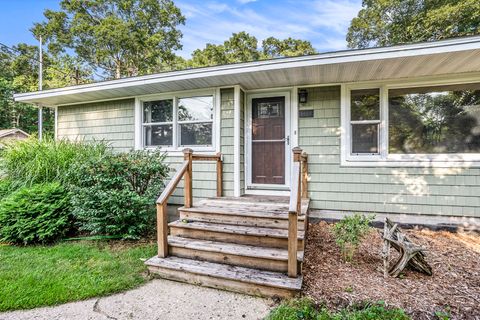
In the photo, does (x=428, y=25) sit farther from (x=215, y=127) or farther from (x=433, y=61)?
(x=215, y=127)

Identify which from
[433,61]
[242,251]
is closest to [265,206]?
[242,251]

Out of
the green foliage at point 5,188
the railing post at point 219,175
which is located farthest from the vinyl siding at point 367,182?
the green foliage at point 5,188

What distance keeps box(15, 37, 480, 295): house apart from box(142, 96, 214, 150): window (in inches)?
0.9

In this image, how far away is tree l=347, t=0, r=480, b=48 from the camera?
11250 mm

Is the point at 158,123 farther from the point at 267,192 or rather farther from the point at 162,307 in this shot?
the point at 162,307

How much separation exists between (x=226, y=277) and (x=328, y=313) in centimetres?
100

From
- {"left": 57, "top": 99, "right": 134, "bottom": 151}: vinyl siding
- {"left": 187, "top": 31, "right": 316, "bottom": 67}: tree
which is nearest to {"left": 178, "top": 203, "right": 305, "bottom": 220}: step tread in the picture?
{"left": 57, "top": 99, "right": 134, "bottom": 151}: vinyl siding

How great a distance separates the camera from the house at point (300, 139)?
10.2ft

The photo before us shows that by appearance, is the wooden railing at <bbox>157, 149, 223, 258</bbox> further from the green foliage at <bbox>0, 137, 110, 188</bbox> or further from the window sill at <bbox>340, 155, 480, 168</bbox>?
the window sill at <bbox>340, 155, 480, 168</bbox>

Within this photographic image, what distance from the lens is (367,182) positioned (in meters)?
4.28

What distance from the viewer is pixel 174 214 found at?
5.12 metres

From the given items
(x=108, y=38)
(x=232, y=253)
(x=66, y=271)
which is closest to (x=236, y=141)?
(x=232, y=253)

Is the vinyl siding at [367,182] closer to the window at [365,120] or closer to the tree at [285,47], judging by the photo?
the window at [365,120]

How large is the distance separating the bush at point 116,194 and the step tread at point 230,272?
4.40 ft
